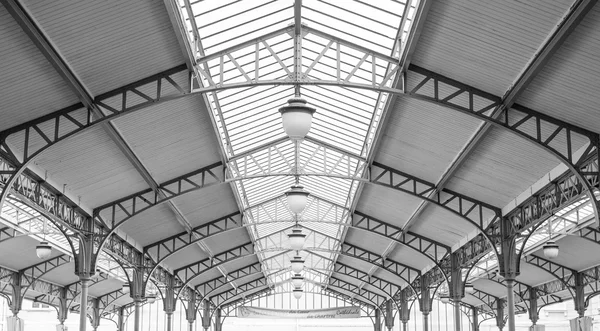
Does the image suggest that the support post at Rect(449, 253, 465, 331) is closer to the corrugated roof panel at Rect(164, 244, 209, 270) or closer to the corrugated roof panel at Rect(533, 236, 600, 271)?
the corrugated roof panel at Rect(533, 236, 600, 271)

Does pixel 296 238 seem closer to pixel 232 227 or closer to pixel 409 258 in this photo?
pixel 232 227

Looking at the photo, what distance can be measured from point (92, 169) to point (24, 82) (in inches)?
286

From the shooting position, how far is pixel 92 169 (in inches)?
922

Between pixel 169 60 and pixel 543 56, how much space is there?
27.4ft

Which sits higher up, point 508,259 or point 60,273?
point 60,273

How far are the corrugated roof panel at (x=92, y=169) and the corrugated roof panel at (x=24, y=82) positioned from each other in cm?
201

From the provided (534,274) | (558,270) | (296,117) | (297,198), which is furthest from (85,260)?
(534,274)

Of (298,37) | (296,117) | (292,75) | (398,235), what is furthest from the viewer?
(398,235)

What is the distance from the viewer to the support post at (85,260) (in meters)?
26.9

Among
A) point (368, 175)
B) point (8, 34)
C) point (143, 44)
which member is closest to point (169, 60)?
point (143, 44)

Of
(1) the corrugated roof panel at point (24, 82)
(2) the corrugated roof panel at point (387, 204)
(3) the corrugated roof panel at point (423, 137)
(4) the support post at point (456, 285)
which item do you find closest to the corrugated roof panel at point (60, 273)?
(2) the corrugated roof panel at point (387, 204)

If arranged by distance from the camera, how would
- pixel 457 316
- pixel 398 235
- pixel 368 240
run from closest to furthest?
1. pixel 457 316
2. pixel 398 235
3. pixel 368 240

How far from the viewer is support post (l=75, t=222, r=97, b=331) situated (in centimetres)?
2686

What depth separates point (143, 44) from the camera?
16.6 m
